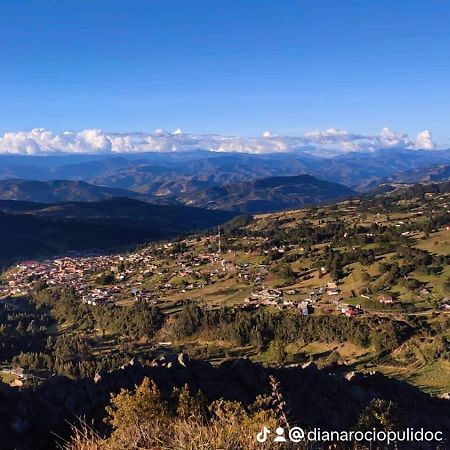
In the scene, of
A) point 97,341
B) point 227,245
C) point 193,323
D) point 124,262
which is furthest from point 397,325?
point 124,262

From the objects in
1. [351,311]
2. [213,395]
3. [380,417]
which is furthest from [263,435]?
[351,311]

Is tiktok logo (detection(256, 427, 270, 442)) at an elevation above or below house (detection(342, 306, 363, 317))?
above

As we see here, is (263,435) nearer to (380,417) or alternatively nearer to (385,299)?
(380,417)

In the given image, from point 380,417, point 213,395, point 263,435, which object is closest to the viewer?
point 263,435

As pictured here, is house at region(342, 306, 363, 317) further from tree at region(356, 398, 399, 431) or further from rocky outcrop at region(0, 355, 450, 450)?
tree at region(356, 398, 399, 431)

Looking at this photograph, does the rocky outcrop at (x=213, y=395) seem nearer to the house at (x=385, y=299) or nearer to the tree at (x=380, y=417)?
the tree at (x=380, y=417)

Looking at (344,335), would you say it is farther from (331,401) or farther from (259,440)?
(259,440)

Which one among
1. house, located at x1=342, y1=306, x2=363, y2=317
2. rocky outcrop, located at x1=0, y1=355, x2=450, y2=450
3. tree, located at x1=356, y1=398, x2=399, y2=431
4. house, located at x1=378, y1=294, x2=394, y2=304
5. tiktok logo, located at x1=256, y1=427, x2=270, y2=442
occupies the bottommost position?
house, located at x1=342, y1=306, x2=363, y2=317

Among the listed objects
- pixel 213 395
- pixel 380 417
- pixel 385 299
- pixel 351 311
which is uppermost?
pixel 380 417

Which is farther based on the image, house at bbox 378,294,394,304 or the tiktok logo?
house at bbox 378,294,394,304

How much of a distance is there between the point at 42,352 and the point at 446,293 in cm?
5237

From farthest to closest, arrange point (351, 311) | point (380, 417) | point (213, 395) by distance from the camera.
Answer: point (351, 311) < point (213, 395) < point (380, 417)

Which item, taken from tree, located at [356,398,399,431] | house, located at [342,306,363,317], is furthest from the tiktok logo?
house, located at [342,306,363,317]

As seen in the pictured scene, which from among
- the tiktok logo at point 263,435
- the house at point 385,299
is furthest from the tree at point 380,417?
the house at point 385,299
